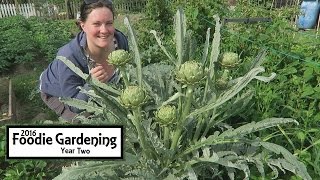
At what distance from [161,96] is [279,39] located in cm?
154

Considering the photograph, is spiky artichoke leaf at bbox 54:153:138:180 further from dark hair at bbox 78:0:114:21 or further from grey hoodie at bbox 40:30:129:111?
dark hair at bbox 78:0:114:21

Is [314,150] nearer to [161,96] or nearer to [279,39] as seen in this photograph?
[161,96]

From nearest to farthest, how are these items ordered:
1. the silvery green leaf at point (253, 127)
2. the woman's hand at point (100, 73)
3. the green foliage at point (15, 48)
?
the silvery green leaf at point (253, 127) → the woman's hand at point (100, 73) → the green foliage at point (15, 48)

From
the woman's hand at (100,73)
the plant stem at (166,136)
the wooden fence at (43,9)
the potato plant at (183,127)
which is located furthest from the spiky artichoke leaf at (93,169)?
the wooden fence at (43,9)

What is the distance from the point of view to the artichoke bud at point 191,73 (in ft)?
4.65

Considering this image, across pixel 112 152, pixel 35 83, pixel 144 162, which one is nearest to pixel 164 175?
pixel 144 162

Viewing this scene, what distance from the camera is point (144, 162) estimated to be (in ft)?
5.75

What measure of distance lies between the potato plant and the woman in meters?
0.61

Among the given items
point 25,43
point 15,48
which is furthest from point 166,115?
point 25,43

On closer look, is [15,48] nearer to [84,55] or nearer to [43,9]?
[84,55]

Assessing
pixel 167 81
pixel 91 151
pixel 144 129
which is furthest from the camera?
pixel 167 81

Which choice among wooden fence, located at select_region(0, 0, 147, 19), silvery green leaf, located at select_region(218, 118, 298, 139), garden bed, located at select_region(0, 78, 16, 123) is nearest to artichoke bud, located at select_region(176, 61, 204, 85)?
silvery green leaf, located at select_region(218, 118, 298, 139)

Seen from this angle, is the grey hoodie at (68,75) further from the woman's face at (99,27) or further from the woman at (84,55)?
the woman's face at (99,27)

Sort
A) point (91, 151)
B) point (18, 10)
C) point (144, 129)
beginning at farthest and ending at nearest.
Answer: point (18, 10) → point (91, 151) → point (144, 129)
